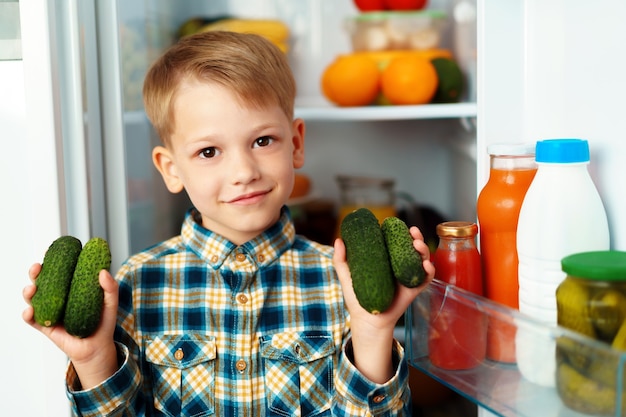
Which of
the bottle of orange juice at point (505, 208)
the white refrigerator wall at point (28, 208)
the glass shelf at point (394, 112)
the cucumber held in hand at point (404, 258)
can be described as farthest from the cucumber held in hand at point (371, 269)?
the glass shelf at point (394, 112)

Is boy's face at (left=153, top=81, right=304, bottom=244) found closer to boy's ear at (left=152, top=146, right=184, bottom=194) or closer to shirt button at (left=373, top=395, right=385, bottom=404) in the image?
boy's ear at (left=152, top=146, right=184, bottom=194)

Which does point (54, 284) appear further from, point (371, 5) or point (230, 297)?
point (371, 5)

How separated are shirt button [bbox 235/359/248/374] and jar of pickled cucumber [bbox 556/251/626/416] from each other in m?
0.50

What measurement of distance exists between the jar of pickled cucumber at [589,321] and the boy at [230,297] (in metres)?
0.35

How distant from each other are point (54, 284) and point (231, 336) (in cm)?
30

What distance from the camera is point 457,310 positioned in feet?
2.94

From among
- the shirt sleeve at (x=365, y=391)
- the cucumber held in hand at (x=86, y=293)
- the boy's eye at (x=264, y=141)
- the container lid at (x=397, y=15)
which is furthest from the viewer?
the container lid at (x=397, y=15)

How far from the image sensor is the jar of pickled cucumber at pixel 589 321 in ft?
2.17

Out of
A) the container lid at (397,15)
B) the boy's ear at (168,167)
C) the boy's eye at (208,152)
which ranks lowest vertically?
the boy's ear at (168,167)

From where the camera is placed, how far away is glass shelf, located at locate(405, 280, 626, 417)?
65 centimetres

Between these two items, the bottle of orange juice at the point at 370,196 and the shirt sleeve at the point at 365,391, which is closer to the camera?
the shirt sleeve at the point at 365,391

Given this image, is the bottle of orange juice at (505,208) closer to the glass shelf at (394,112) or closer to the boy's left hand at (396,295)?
the boy's left hand at (396,295)

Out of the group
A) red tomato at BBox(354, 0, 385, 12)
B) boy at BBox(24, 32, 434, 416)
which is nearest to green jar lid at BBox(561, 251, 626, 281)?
boy at BBox(24, 32, 434, 416)

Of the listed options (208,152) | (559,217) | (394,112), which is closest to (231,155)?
(208,152)
